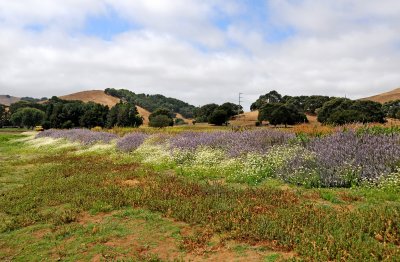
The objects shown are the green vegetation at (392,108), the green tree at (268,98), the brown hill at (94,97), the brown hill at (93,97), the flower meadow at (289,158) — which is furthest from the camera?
the brown hill at (93,97)

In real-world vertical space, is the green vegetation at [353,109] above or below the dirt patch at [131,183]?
above

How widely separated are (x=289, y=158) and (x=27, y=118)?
4741 inches

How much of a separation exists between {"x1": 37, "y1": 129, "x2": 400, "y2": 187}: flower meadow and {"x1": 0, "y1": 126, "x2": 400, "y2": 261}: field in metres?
0.05

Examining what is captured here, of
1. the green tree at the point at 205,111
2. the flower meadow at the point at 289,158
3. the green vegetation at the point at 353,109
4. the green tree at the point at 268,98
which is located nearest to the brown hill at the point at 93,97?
the green tree at the point at 205,111

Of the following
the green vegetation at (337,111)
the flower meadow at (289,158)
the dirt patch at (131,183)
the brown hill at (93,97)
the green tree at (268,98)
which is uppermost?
the brown hill at (93,97)

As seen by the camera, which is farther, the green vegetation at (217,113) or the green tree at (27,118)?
the green tree at (27,118)

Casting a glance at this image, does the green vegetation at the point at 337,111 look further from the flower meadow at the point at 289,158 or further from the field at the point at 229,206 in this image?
the field at the point at 229,206

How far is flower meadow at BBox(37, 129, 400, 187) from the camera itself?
34.5 feet

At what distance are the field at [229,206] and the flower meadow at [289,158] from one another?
0.05 metres

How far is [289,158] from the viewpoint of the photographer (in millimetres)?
12812

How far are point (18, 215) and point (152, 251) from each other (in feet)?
17.1

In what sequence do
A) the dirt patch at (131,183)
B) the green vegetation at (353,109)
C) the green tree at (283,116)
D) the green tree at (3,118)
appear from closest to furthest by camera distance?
the dirt patch at (131,183) → the green vegetation at (353,109) → the green tree at (283,116) → the green tree at (3,118)

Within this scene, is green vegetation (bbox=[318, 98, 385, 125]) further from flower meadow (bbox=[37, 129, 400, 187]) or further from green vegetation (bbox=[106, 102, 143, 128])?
flower meadow (bbox=[37, 129, 400, 187])

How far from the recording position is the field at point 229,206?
6.07m
